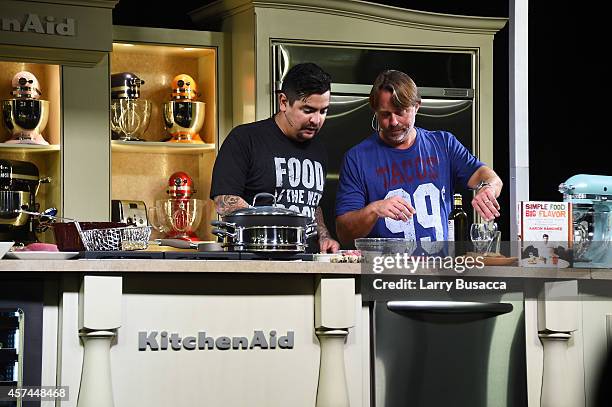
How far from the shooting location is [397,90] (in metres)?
4.09

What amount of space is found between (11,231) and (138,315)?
1.90 m

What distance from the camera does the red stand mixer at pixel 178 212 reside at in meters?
4.58

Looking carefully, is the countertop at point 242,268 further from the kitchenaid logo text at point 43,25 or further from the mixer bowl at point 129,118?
the mixer bowl at point 129,118

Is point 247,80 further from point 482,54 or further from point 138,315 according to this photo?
point 138,315

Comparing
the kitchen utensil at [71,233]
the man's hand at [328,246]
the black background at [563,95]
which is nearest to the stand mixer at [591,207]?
the man's hand at [328,246]

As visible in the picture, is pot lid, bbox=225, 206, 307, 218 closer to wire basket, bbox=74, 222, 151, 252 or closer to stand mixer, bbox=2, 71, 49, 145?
wire basket, bbox=74, 222, 151, 252

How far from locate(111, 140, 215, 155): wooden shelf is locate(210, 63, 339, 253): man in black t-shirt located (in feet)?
3.02

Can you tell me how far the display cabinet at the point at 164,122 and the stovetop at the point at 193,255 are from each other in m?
1.94

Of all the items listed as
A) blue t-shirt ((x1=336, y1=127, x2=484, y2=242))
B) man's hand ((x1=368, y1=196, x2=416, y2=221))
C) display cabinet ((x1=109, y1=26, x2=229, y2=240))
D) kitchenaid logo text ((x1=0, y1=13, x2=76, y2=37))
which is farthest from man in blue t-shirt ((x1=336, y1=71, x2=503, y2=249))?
kitchenaid logo text ((x1=0, y1=13, x2=76, y2=37))

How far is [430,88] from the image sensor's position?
470 centimetres

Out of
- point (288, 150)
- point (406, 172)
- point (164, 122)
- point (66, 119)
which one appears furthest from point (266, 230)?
point (164, 122)

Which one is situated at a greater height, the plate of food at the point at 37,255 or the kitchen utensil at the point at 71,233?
the kitchen utensil at the point at 71,233

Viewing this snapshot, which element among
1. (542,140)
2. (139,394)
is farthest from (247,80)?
(139,394)

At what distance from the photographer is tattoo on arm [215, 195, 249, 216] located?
336 centimetres
